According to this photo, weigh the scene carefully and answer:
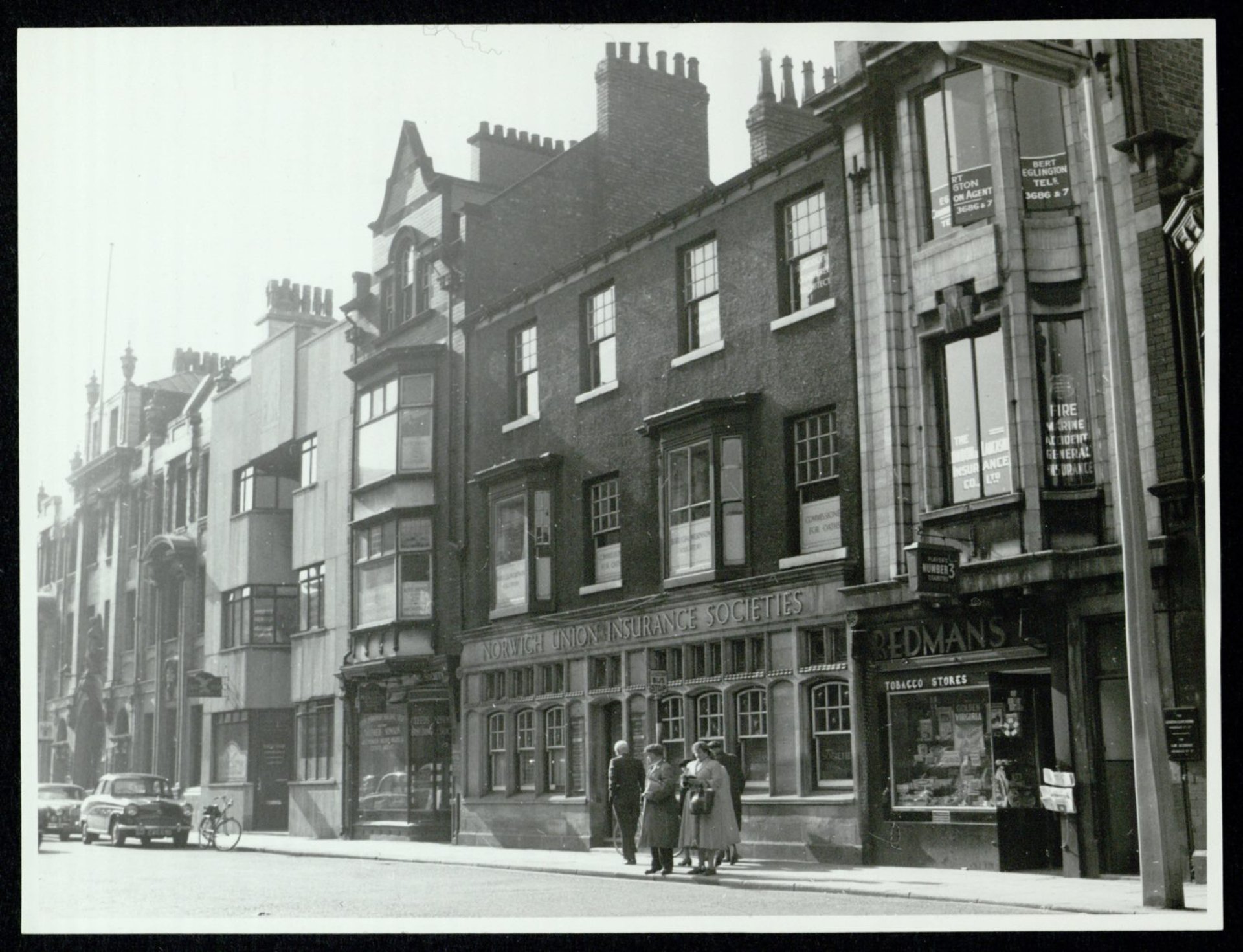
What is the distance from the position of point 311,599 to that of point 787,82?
1394cm

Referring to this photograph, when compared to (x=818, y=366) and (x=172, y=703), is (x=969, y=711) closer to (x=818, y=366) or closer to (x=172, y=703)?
(x=818, y=366)

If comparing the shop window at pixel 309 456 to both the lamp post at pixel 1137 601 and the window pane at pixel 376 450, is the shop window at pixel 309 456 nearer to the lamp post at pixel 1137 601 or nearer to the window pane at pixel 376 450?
the window pane at pixel 376 450

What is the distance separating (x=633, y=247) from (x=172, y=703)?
1110 cm

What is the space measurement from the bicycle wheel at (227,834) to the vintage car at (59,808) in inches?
113

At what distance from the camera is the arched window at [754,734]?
17.9 meters

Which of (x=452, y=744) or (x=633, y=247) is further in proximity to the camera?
(x=452, y=744)

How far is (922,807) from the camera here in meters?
15.8

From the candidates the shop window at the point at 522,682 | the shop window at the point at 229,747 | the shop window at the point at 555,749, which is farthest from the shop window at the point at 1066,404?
the shop window at the point at 229,747

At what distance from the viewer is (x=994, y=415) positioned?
1537 centimetres

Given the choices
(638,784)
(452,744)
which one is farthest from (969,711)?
(452,744)

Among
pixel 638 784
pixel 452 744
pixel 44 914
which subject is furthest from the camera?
pixel 452 744

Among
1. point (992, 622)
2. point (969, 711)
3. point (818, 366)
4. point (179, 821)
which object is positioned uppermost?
point (818, 366)

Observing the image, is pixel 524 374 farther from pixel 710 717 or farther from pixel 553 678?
pixel 710 717

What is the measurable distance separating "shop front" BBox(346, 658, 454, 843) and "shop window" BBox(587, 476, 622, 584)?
13.5ft
